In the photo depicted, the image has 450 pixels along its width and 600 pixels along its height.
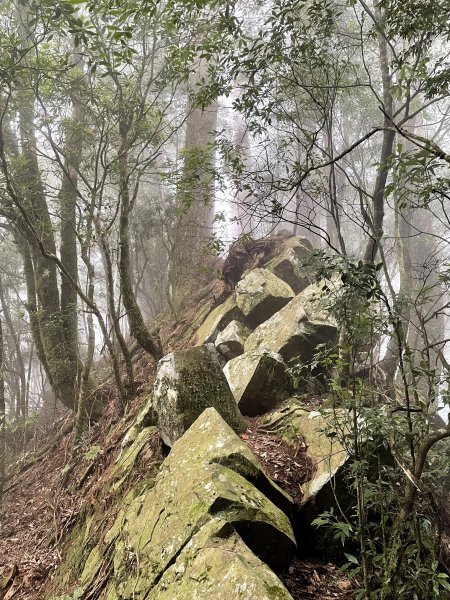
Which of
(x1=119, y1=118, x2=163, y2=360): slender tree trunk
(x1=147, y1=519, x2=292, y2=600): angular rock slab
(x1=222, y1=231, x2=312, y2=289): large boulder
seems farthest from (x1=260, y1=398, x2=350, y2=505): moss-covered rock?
(x1=222, y1=231, x2=312, y2=289): large boulder

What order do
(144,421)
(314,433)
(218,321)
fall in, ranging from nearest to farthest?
(314,433) → (144,421) → (218,321)

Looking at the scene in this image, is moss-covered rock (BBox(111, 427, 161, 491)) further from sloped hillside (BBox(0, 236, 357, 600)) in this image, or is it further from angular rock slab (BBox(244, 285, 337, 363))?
angular rock slab (BBox(244, 285, 337, 363))

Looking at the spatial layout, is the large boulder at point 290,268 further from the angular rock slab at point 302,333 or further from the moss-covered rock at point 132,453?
the moss-covered rock at point 132,453

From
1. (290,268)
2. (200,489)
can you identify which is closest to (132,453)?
(200,489)

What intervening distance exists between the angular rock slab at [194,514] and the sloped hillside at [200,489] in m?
0.01

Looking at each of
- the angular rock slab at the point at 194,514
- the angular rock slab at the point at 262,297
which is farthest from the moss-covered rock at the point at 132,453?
the angular rock slab at the point at 262,297

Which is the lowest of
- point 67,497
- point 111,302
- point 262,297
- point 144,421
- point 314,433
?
point 314,433

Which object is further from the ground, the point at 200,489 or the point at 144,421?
the point at 144,421

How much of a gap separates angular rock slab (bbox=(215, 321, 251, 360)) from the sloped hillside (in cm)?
3

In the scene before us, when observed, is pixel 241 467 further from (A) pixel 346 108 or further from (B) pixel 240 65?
(A) pixel 346 108

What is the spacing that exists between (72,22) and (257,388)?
4.86 meters

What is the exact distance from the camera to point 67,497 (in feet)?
20.1

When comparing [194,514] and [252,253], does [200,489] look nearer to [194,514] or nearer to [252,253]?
[194,514]

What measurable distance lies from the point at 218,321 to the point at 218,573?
21.3 ft
